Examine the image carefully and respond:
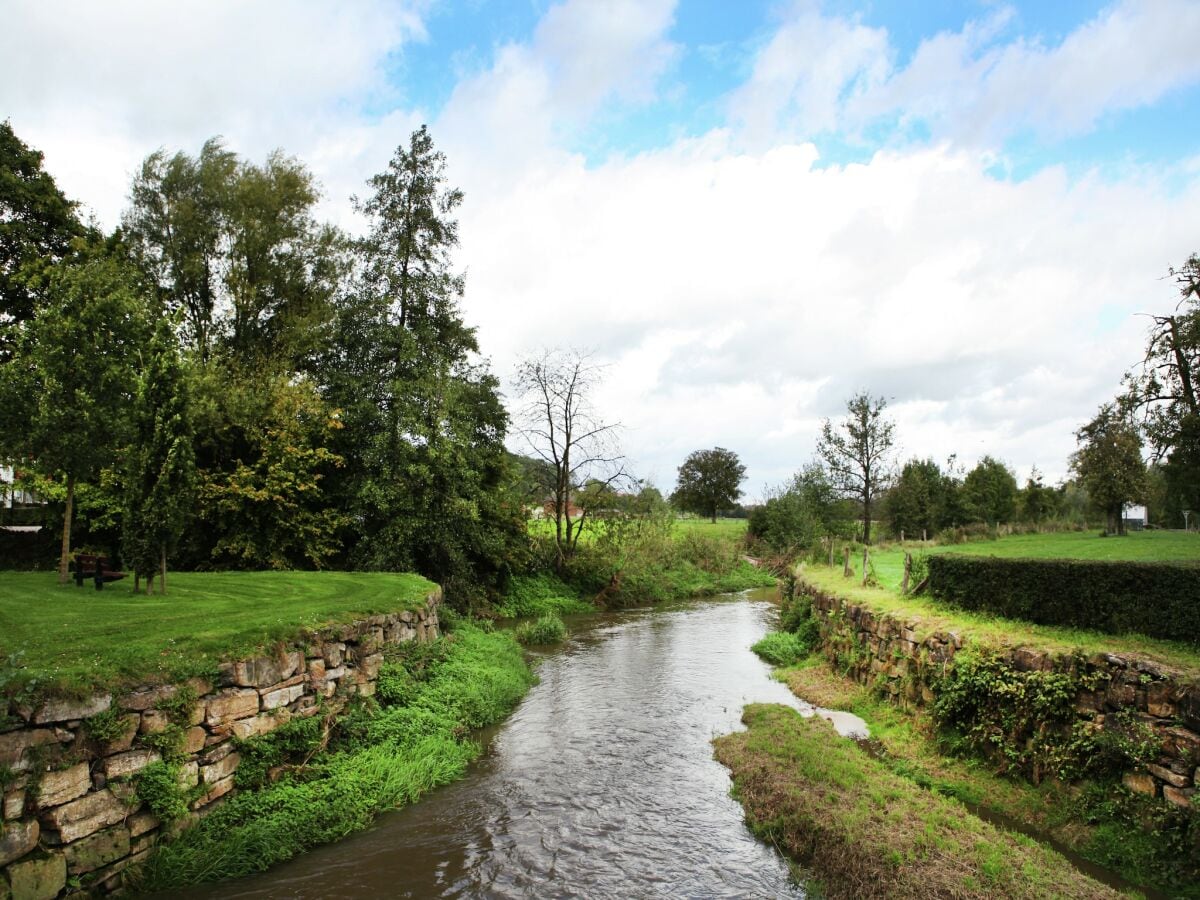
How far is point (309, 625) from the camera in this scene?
32.4 feet

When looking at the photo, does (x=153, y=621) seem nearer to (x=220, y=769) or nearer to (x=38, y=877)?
(x=220, y=769)

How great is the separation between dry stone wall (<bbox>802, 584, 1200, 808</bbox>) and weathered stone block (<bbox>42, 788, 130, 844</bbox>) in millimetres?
10662

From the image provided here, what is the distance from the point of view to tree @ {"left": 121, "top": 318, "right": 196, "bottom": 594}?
10.9 m

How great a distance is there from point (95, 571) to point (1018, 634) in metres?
16.9

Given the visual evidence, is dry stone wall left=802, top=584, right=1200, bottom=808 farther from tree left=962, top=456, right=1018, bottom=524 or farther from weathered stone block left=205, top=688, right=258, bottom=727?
tree left=962, top=456, right=1018, bottom=524

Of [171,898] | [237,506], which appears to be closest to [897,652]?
[171,898]

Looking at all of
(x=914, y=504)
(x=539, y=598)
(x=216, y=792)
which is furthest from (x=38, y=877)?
(x=914, y=504)

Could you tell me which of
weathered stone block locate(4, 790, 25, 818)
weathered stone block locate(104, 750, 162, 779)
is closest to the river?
weathered stone block locate(104, 750, 162, 779)

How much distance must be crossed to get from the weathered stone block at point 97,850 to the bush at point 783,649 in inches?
586

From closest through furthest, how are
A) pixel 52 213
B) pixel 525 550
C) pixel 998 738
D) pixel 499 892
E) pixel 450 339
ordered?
1. pixel 499 892
2. pixel 998 738
3. pixel 52 213
4. pixel 450 339
5. pixel 525 550

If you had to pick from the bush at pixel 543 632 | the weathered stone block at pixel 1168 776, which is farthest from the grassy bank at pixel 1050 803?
the bush at pixel 543 632

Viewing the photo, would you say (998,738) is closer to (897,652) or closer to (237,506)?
(897,652)

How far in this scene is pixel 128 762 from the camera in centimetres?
654

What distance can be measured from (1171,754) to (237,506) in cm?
2089
